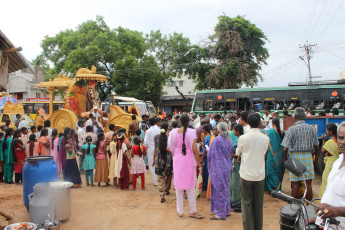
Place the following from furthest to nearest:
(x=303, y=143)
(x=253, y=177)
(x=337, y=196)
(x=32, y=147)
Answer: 1. (x=32, y=147)
2. (x=303, y=143)
3. (x=253, y=177)
4. (x=337, y=196)

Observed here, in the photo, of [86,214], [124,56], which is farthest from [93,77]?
[124,56]

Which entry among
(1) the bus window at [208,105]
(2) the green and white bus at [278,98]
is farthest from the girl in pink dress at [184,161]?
(1) the bus window at [208,105]

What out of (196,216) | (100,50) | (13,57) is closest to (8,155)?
(13,57)

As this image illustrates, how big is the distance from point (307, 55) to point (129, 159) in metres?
→ 21.5

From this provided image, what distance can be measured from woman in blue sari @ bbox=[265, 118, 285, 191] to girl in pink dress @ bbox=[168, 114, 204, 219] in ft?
6.64

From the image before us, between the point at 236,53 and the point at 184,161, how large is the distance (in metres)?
21.5

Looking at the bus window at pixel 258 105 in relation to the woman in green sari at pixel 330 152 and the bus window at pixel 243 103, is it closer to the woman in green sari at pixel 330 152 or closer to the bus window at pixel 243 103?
the bus window at pixel 243 103

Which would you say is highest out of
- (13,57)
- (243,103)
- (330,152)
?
(13,57)

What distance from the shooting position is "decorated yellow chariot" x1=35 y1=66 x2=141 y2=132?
12.0 m

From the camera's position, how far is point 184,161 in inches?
191

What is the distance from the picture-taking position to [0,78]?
18.0 feet

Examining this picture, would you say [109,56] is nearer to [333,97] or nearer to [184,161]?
[333,97]

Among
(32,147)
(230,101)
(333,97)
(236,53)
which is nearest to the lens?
(32,147)

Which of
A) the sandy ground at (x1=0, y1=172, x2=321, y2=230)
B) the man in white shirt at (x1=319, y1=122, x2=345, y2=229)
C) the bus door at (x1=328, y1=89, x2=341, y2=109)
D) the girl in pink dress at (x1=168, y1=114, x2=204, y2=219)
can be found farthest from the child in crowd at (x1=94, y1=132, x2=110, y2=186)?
the bus door at (x1=328, y1=89, x2=341, y2=109)
